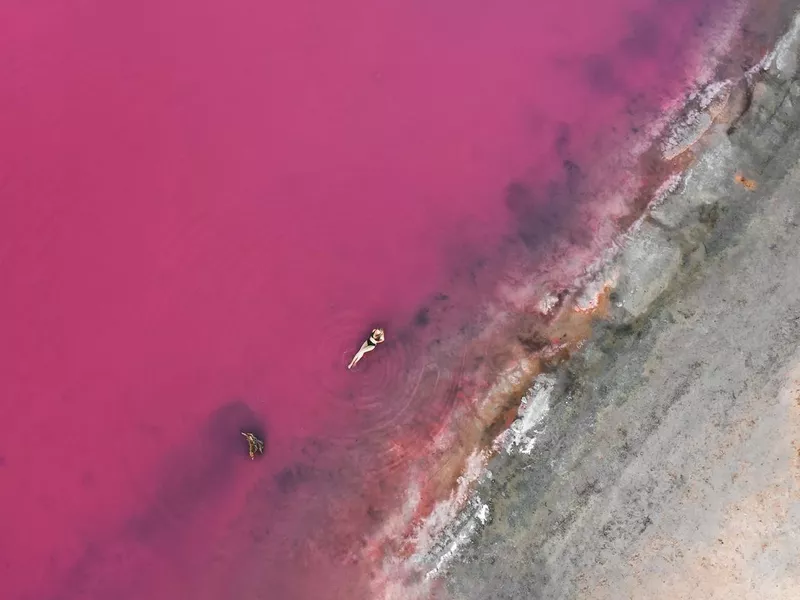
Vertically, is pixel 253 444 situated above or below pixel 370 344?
below

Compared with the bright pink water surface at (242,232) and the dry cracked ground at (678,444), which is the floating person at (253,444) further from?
the dry cracked ground at (678,444)

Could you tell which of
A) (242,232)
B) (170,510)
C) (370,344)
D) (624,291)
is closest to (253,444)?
(170,510)

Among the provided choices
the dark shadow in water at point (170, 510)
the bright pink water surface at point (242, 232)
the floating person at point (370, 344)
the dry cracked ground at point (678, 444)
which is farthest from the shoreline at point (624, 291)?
the dark shadow in water at point (170, 510)

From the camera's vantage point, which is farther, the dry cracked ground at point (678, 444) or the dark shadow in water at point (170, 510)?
the dark shadow in water at point (170, 510)

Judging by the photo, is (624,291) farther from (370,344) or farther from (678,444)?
(370,344)

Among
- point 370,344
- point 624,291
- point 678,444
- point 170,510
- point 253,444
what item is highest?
point 624,291

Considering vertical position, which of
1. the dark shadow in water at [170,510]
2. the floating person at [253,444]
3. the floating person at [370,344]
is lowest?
the dark shadow in water at [170,510]

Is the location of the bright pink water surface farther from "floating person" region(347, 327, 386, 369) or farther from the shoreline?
the shoreline
